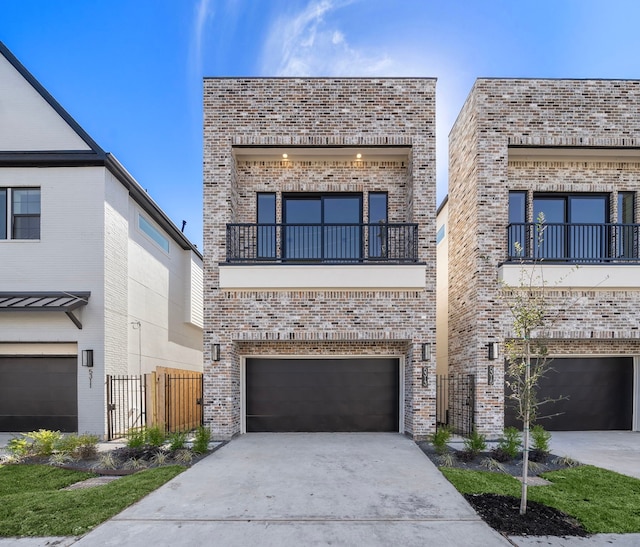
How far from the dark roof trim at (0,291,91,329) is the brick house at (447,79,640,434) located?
992 cm

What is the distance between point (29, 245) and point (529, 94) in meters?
13.4

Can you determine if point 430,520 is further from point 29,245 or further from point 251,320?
point 29,245

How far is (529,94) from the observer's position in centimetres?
998

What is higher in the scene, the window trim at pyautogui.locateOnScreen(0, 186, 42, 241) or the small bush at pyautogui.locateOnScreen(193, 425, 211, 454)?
the window trim at pyautogui.locateOnScreen(0, 186, 42, 241)

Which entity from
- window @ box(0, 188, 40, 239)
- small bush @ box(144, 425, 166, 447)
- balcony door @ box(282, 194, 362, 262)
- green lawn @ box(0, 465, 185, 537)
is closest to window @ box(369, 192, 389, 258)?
balcony door @ box(282, 194, 362, 262)

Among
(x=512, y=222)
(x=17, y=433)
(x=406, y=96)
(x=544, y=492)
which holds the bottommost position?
(x=17, y=433)

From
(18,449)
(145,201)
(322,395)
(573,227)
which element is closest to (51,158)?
(145,201)

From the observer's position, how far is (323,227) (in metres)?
10.4

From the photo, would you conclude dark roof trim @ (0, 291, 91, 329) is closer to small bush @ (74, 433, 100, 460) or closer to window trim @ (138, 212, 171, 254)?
small bush @ (74, 433, 100, 460)

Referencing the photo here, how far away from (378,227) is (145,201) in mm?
7441

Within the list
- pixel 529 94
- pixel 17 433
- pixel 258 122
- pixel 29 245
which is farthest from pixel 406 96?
pixel 17 433

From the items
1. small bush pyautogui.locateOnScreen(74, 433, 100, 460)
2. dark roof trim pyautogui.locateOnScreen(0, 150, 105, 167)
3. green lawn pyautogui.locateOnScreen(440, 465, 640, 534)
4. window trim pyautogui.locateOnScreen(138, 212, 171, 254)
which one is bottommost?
small bush pyautogui.locateOnScreen(74, 433, 100, 460)

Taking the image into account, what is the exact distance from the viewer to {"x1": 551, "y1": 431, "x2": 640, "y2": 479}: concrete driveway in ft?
24.7

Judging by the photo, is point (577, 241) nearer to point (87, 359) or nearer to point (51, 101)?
point (87, 359)
